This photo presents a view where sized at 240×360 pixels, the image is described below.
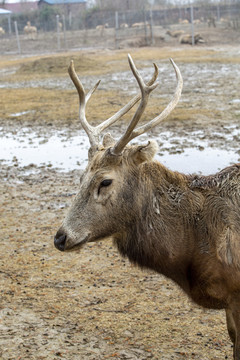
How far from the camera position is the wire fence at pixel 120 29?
43312 millimetres

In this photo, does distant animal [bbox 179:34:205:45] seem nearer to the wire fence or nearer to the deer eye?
the wire fence

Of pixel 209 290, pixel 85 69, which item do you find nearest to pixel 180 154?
pixel 209 290

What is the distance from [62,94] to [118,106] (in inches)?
176

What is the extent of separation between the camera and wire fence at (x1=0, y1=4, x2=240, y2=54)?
43.3 meters

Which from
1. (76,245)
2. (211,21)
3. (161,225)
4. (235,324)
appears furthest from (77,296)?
(211,21)

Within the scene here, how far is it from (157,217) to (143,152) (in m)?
0.55

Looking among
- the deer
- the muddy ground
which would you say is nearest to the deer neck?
the deer

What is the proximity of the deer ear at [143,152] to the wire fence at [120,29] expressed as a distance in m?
36.9

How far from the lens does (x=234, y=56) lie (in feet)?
96.1

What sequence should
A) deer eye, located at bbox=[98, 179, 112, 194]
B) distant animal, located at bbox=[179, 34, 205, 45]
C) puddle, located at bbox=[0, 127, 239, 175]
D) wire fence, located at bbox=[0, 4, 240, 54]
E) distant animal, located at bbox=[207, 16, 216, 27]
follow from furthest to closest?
distant animal, located at bbox=[207, 16, 216, 27] → wire fence, located at bbox=[0, 4, 240, 54] → distant animal, located at bbox=[179, 34, 205, 45] → puddle, located at bbox=[0, 127, 239, 175] → deer eye, located at bbox=[98, 179, 112, 194]

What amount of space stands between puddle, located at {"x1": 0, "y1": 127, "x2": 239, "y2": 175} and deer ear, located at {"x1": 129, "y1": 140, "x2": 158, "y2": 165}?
5198mm

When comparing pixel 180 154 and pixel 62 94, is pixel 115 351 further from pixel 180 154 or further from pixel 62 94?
pixel 62 94

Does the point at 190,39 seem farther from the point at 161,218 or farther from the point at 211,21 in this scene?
the point at 161,218

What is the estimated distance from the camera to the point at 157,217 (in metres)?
4.25
